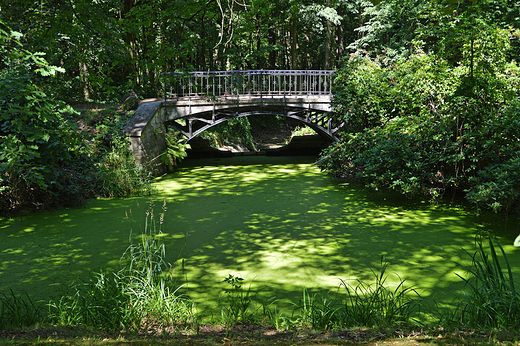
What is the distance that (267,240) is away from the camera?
6113mm

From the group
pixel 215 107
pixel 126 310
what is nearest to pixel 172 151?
pixel 215 107

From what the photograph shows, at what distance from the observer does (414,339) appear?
2422 millimetres

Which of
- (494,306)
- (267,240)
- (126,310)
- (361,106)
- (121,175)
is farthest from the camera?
(361,106)

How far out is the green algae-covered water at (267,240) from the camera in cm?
457

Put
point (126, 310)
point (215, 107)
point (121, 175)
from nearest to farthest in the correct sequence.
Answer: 1. point (126, 310)
2. point (121, 175)
3. point (215, 107)

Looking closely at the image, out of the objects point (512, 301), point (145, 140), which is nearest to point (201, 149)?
point (145, 140)

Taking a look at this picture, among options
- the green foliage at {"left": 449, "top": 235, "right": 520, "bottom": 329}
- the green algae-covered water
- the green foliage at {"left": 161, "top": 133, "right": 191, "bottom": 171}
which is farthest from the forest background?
the green foliage at {"left": 449, "top": 235, "right": 520, "bottom": 329}

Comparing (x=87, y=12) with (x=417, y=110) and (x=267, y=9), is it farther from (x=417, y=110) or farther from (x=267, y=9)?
(x=417, y=110)

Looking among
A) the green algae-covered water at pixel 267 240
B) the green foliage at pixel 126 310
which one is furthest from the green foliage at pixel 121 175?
the green foliage at pixel 126 310

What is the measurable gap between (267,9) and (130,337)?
5.18m

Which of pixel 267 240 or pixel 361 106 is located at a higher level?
pixel 361 106

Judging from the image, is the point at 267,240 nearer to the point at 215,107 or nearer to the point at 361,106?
the point at 361,106

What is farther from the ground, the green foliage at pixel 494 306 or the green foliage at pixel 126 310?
the green foliage at pixel 494 306

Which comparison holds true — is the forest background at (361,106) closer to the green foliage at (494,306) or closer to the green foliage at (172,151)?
the green foliage at (172,151)
